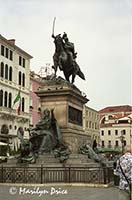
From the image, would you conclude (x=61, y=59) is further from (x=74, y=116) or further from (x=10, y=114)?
(x=10, y=114)

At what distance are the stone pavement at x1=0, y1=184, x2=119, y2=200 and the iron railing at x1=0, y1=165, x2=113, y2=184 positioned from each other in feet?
1.66

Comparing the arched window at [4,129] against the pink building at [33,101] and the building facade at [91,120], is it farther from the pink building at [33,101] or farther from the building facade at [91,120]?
the building facade at [91,120]

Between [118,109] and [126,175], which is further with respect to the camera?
[118,109]

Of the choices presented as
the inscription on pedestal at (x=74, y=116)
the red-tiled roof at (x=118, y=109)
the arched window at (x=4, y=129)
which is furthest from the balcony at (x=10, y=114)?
the red-tiled roof at (x=118, y=109)

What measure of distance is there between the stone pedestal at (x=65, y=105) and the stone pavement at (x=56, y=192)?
4579mm

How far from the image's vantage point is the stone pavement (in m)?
11.8

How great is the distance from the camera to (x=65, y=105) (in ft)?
63.9

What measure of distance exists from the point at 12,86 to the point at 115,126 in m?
58.8

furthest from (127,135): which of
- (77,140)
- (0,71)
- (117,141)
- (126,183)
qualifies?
(126,183)

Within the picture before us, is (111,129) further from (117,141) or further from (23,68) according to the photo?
(23,68)

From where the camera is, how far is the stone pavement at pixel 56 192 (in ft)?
38.8

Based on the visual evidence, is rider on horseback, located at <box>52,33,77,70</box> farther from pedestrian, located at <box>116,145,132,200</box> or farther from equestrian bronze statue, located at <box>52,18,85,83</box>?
pedestrian, located at <box>116,145,132,200</box>
